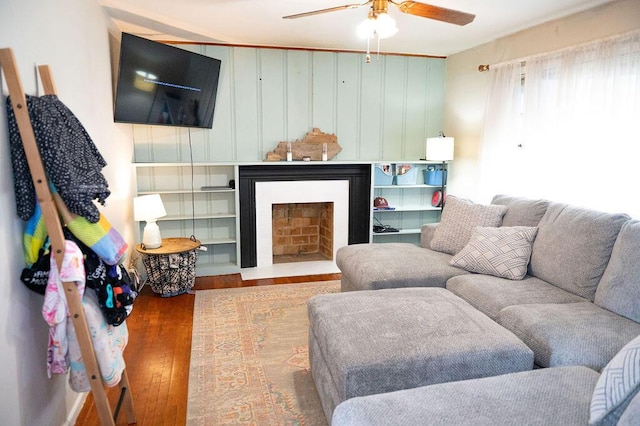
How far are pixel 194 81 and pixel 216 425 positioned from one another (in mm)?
3101

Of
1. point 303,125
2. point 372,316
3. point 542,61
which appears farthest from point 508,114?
point 372,316

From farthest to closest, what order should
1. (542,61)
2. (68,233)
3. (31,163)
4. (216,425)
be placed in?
(542,61), (216,425), (68,233), (31,163)

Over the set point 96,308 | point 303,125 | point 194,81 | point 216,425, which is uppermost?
point 194,81

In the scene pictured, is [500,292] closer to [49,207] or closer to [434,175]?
[49,207]

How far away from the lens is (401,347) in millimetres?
1989

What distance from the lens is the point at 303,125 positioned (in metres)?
4.96

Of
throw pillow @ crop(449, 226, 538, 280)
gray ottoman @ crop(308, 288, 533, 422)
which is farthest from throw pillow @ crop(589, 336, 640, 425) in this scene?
throw pillow @ crop(449, 226, 538, 280)

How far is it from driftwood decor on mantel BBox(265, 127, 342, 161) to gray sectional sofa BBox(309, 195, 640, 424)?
1.80m

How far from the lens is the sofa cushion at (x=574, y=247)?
2.60 m

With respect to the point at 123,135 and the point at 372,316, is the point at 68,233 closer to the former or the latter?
the point at 372,316

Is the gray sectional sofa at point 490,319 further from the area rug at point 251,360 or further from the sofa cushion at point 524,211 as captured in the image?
the area rug at point 251,360

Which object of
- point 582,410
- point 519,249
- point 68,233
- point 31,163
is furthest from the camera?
point 519,249

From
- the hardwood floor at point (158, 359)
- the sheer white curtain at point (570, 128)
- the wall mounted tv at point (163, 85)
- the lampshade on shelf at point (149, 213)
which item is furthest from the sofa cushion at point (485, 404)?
the wall mounted tv at point (163, 85)

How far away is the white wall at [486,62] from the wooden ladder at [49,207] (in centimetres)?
334
